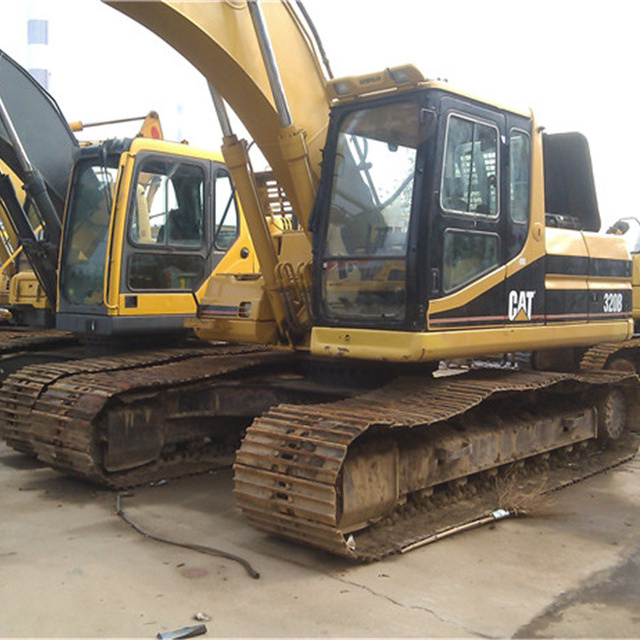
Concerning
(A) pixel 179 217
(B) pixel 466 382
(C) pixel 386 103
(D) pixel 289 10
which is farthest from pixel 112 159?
(B) pixel 466 382

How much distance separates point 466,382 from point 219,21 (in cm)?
297

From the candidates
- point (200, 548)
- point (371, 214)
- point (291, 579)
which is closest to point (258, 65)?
point (371, 214)

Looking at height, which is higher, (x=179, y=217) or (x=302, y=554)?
(x=179, y=217)

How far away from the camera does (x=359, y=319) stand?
17.6 ft

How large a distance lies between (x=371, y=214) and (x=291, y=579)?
2378mm

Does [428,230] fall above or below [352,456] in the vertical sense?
above

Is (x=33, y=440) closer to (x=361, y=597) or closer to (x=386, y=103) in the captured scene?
(x=361, y=597)

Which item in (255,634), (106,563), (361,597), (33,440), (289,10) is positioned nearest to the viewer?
(255,634)

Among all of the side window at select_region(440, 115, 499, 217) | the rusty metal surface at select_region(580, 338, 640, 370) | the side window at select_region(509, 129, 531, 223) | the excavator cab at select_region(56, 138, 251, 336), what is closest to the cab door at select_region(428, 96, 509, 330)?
the side window at select_region(440, 115, 499, 217)

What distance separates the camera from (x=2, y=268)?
415 inches

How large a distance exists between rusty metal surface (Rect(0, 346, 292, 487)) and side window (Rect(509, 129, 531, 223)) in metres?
2.31

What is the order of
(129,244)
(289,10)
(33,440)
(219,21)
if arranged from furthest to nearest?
(129,244) → (33,440) → (289,10) → (219,21)

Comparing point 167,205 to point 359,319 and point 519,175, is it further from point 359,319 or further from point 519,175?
point 519,175

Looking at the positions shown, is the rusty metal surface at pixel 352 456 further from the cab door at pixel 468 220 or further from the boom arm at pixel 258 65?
the boom arm at pixel 258 65
